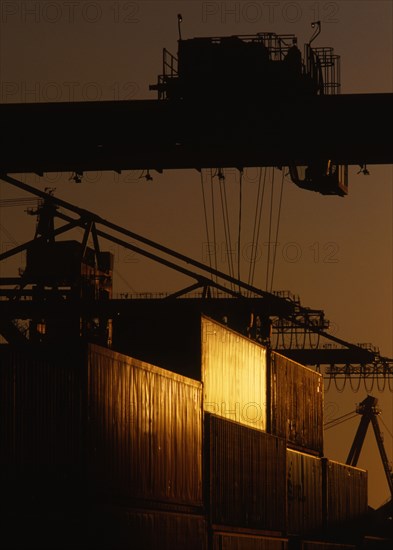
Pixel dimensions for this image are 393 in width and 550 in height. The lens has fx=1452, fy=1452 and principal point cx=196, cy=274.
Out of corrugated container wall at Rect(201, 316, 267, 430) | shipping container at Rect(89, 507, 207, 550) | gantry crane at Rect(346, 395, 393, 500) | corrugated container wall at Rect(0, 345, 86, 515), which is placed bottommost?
shipping container at Rect(89, 507, 207, 550)

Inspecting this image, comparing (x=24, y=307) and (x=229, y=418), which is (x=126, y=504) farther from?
(x=24, y=307)

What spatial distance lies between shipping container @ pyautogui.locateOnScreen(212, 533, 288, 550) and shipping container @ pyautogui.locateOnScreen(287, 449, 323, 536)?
1.75 meters

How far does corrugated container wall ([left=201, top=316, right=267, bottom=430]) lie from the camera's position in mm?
39250

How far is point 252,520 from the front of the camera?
4144cm

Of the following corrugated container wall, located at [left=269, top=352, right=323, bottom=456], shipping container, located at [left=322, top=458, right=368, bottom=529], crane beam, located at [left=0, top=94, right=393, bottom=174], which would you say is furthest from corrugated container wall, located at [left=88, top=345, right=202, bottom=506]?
shipping container, located at [left=322, top=458, right=368, bottom=529]

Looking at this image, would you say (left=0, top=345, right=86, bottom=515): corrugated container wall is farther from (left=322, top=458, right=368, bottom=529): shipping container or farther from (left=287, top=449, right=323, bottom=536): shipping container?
(left=322, top=458, right=368, bottom=529): shipping container

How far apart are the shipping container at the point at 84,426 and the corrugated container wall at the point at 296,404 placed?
12.9 metres

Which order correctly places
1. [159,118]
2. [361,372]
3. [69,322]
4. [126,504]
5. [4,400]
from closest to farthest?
[4,400]
[126,504]
[159,118]
[69,322]
[361,372]

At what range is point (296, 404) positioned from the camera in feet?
165

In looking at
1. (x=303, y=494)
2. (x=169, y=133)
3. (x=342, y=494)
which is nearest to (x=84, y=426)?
(x=169, y=133)

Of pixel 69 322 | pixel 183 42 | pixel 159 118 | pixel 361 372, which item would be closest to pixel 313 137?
pixel 159 118

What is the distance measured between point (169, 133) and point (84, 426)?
12010mm

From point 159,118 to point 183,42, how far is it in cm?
437

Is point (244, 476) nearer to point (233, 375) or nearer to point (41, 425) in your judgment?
point (233, 375)
